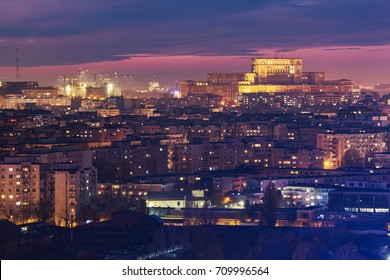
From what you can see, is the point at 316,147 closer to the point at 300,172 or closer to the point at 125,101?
the point at 300,172

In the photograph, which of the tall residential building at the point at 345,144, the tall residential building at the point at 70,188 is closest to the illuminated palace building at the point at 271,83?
the tall residential building at the point at 345,144

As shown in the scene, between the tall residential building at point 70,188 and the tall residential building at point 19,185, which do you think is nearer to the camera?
the tall residential building at point 70,188

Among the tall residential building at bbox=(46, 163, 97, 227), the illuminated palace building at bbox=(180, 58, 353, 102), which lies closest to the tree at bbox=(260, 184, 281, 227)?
the tall residential building at bbox=(46, 163, 97, 227)

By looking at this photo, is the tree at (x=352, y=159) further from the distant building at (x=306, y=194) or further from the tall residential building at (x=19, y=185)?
the tall residential building at (x=19, y=185)

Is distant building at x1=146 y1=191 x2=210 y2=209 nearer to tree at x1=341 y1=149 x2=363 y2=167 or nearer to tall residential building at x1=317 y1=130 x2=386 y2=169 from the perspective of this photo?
tree at x1=341 y1=149 x2=363 y2=167

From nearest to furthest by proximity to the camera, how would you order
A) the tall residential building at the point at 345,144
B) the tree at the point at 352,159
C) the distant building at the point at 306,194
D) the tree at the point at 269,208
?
the tree at the point at 269,208 → the distant building at the point at 306,194 → the tree at the point at 352,159 → the tall residential building at the point at 345,144

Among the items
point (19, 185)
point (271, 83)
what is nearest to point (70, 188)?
point (19, 185)

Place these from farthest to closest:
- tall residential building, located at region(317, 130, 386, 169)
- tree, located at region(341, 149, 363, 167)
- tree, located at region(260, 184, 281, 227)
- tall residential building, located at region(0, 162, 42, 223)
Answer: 1. tall residential building, located at region(317, 130, 386, 169)
2. tree, located at region(341, 149, 363, 167)
3. tall residential building, located at region(0, 162, 42, 223)
4. tree, located at region(260, 184, 281, 227)
